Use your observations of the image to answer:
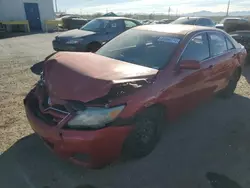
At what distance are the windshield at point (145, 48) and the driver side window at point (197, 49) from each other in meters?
0.22

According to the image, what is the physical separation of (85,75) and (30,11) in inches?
826

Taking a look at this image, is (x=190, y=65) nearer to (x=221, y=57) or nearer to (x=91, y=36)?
(x=221, y=57)

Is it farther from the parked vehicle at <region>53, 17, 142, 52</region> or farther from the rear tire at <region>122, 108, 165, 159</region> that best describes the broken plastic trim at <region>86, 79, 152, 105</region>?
the parked vehicle at <region>53, 17, 142, 52</region>

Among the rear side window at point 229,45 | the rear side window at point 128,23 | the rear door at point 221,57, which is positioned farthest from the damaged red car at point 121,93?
the rear side window at point 128,23

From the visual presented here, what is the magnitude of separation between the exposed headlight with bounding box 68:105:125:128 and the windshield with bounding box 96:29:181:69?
1.12 metres

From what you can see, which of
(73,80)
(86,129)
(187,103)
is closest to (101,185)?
(86,129)

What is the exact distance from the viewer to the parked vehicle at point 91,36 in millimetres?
8312

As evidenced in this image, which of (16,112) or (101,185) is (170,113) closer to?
(101,185)

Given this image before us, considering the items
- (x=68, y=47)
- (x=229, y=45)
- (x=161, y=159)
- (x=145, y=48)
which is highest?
(x=145, y=48)

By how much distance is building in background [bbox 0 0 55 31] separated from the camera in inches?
760

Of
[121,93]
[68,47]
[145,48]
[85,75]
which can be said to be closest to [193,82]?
[145,48]

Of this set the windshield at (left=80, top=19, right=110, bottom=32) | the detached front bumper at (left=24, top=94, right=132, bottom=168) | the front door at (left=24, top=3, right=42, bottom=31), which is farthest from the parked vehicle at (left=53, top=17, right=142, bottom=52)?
the front door at (left=24, top=3, right=42, bottom=31)

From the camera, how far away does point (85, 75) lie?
8.80 ft

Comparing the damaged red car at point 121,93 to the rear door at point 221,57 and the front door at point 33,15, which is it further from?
the front door at point 33,15
